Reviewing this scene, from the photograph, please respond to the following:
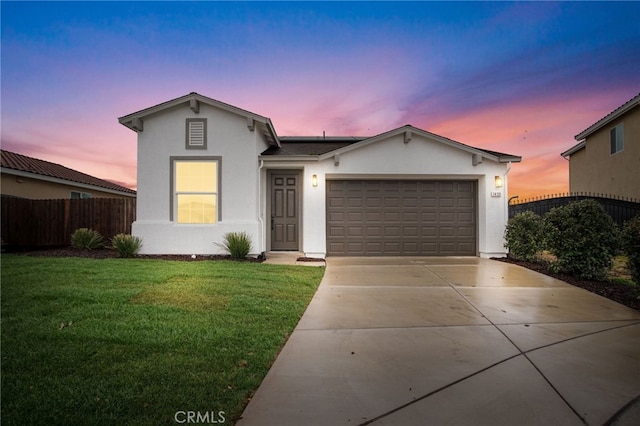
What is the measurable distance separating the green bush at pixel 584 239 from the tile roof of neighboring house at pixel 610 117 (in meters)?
9.98

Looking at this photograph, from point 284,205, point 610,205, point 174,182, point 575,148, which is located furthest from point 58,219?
point 575,148

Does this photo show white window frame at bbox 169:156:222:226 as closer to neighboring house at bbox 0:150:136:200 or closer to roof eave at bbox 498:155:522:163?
neighboring house at bbox 0:150:136:200

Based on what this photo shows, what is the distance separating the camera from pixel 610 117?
1407 cm

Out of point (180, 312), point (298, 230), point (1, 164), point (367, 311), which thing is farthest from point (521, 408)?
point (1, 164)

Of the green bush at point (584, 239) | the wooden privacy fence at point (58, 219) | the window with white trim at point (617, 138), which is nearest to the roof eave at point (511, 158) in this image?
the green bush at point (584, 239)

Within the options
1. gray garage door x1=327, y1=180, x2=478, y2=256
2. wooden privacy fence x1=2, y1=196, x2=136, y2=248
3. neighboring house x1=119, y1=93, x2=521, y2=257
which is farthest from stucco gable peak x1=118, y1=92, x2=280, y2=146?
wooden privacy fence x1=2, y1=196, x2=136, y2=248

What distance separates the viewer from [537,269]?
7.58 meters

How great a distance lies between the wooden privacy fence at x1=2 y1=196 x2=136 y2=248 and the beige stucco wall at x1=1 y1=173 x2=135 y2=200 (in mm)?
1707

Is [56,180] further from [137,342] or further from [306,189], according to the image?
[137,342]

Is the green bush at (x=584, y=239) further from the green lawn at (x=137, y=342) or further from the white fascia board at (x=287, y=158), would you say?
the white fascia board at (x=287, y=158)

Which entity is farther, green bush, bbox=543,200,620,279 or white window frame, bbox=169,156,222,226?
white window frame, bbox=169,156,222,226

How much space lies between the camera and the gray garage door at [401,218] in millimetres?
9766

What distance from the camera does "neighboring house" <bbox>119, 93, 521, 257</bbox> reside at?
898 cm

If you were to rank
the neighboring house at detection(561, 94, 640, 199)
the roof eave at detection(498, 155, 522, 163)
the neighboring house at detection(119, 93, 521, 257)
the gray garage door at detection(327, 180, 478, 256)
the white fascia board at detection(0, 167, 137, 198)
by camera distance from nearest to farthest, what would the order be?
the neighboring house at detection(119, 93, 521, 257) → the roof eave at detection(498, 155, 522, 163) → the gray garage door at detection(327, 180, 478, 256) → the white fascia board at detection(0, 167, 137, 198) → the neighboring house at detection(561, 94, 640, 199)
